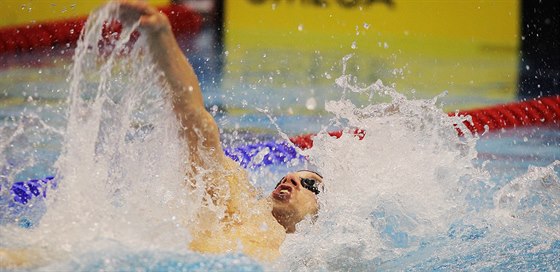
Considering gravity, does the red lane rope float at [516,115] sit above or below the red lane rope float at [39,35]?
below

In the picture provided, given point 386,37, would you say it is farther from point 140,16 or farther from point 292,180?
point 140,16

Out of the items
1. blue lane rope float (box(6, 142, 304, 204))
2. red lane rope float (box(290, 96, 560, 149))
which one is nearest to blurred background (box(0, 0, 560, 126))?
red lane rope float (box(290, 96, 560, 149))

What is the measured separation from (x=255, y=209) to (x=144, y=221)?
1.11 ft

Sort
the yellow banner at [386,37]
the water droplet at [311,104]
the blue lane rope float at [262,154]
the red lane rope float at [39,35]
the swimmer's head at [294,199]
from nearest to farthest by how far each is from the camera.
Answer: the swimmer's head at [294,199] → the blue lane rope float at [262,154] → the water droplet at [311,104] → the red lane rope float at [39,35] → the yellow banner at [386,37]

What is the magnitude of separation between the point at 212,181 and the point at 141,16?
49 cm

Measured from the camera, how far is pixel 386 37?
7.04 m

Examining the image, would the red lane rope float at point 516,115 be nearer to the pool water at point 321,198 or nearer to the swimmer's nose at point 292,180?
the pool water at point 321,198

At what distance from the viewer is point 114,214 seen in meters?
2.05

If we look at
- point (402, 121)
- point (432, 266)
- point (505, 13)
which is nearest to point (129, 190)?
point (432, 266)

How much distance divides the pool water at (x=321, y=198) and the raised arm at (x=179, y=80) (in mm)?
45

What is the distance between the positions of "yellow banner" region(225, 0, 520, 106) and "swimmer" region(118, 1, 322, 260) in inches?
151

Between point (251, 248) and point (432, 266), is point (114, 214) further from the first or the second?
point (432, 266)

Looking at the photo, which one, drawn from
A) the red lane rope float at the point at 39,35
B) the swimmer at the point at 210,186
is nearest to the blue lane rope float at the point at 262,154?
the swimmer at the point at 210,186

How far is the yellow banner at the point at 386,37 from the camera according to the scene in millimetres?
6352
